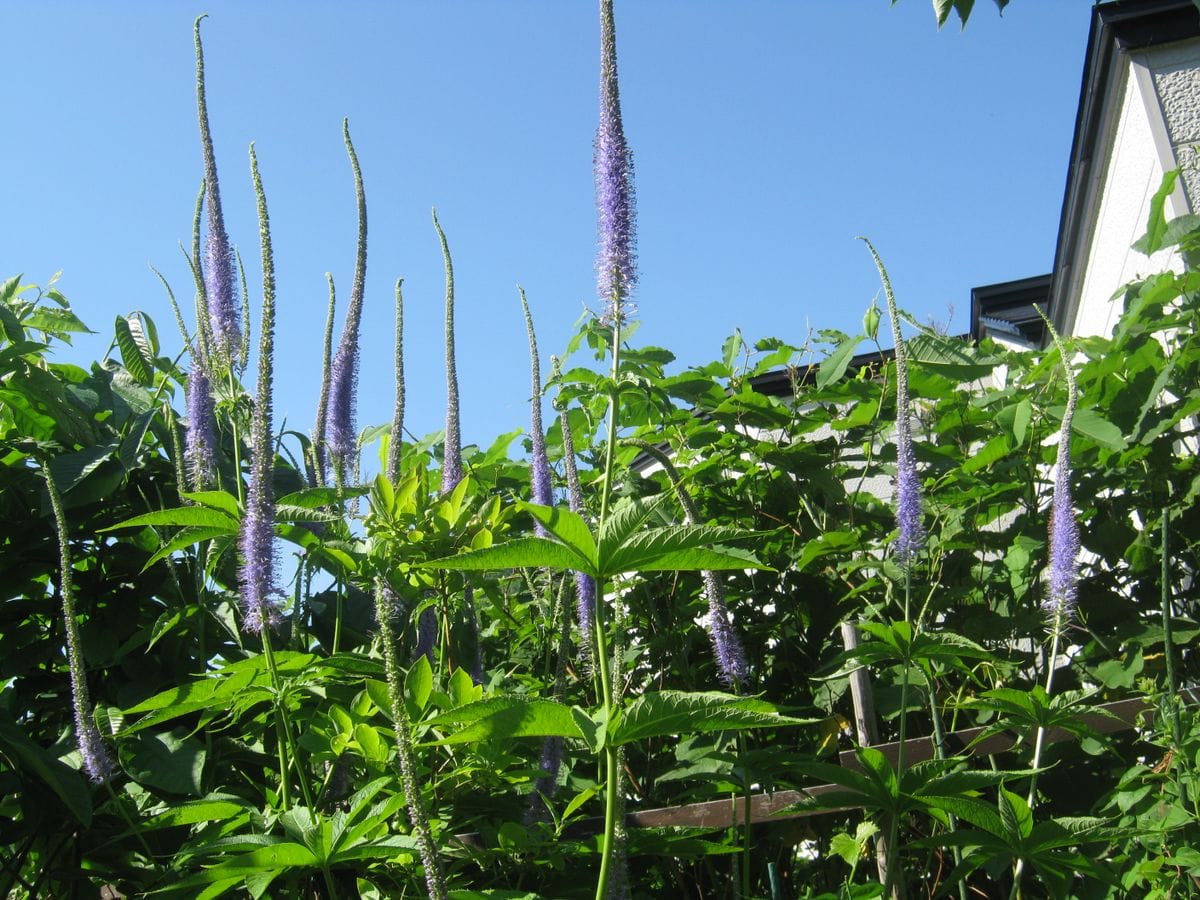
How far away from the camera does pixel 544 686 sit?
2.80 metres

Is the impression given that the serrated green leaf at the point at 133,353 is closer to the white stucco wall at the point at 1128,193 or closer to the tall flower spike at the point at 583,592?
the tall flower spike at the point at 583,592

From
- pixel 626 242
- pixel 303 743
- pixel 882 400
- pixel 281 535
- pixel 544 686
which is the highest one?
pixel 882 400

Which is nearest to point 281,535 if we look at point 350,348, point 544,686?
point 350,348

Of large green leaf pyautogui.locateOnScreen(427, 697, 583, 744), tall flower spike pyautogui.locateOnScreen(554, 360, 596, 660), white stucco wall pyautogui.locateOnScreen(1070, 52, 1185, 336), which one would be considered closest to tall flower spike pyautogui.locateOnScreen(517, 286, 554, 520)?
tall flower spike pyautogui.locateOnScreen(554, 360, 596, 660)

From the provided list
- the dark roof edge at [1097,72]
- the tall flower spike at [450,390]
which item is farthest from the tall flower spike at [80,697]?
the dark roof edge at [1097,72]

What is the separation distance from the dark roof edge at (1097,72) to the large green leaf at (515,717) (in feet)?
14.6

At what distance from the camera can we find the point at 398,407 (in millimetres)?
2547

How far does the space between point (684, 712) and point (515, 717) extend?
0.84 feet

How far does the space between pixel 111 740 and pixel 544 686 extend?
1.02m

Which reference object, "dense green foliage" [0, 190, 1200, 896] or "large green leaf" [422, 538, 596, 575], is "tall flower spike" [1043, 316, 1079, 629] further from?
"large green leaf" [422, 538, 596, 575]

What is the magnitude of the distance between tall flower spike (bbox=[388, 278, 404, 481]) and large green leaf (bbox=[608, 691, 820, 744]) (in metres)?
0.98

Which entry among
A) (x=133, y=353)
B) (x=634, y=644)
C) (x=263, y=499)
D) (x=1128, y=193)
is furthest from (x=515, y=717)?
(x=1128, y=193)

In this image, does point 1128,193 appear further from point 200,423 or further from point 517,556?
point 517,556

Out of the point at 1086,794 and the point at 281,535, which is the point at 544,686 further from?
the point at 1086,794
